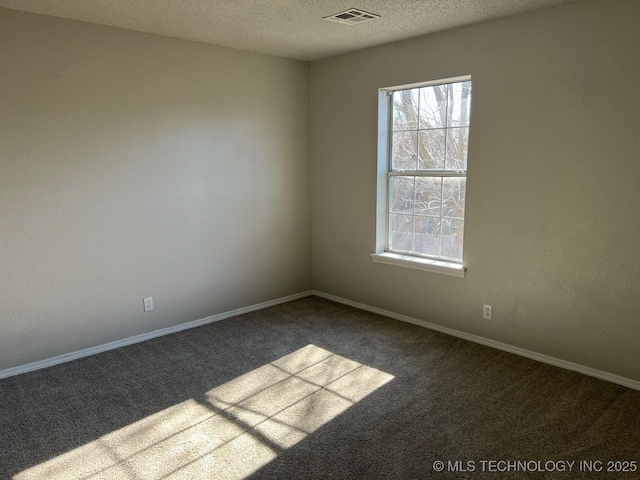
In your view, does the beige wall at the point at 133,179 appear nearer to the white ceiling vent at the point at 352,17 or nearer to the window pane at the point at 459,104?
the white ceiling vent at the point at 352,17

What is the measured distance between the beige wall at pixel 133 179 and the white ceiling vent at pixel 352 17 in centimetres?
124

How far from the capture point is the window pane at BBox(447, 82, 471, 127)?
11.9 feet

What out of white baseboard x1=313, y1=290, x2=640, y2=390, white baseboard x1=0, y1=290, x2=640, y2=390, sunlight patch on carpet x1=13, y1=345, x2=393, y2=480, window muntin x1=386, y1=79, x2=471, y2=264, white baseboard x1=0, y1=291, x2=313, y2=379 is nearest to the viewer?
sunlight patch on carpet x1=13, y1=345, x2=393, y2=480

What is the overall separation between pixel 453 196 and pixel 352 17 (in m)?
1.57

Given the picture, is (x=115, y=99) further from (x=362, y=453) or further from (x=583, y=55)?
A: (x=583, y=55)

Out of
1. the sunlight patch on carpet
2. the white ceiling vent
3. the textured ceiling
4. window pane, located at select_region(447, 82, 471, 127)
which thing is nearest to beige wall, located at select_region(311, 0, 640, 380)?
window pane, located at select_region(447, 82, 471, 127)

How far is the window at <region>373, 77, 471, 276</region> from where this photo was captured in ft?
12.3

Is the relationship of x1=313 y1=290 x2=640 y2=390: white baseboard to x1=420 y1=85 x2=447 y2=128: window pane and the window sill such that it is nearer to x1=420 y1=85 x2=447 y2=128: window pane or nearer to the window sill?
the window sill

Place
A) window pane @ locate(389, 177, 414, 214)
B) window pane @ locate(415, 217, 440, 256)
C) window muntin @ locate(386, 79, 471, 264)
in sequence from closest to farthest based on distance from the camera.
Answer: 1. window muntin @ locate(386, 79, 471, 264)
2. window pane @ locate(415, 217, 440, 256)
3. window pane @ locate(389, 177, 414, 214)

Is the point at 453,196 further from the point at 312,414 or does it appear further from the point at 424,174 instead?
the point at 312,414

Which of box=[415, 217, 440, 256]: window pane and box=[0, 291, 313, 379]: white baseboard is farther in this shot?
box=[415, 217, 440, 256]: window pane

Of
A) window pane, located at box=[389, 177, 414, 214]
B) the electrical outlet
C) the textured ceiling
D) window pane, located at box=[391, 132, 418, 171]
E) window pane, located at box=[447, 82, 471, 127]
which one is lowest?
the electrical outlet

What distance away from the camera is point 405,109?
4074 mm

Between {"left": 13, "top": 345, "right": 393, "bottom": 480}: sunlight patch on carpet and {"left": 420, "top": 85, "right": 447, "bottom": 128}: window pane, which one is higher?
{"left": 420, "top": 85, "right": 447, "bottom": 128}: window pane
